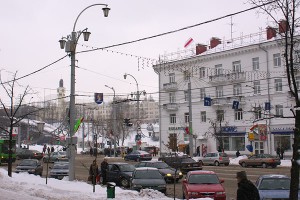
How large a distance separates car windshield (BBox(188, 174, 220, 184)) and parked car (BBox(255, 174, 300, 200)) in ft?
7.05

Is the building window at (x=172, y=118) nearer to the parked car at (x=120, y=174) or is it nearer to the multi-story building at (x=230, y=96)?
the multi-story building at (x=230, y=96)

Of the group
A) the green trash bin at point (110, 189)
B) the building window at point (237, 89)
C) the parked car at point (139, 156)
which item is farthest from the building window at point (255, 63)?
the green trash bin at point (110, 189)

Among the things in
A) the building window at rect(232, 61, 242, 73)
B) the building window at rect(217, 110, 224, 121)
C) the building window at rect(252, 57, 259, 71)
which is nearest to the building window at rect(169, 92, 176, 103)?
the building window at rect(217, 110, 224, 121)

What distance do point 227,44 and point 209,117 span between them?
10620mm

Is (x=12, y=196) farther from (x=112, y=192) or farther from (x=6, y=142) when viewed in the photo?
(x=6, y=142)

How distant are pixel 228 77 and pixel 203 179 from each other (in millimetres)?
40022

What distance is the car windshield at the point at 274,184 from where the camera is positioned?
49.7 feet

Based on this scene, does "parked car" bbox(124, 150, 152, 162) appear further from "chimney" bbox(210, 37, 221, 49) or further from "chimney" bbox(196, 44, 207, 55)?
"chimney" bbox(210, 37, 221, 49)

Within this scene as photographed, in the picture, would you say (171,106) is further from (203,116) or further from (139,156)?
(139,156)

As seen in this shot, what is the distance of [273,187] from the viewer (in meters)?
15.2

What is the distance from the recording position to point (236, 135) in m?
55.7

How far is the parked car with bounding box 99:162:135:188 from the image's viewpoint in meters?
23.9

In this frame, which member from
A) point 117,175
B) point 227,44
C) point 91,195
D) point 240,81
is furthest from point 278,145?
point 91,195

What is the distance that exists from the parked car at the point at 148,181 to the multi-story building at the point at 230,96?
78.6 feet
